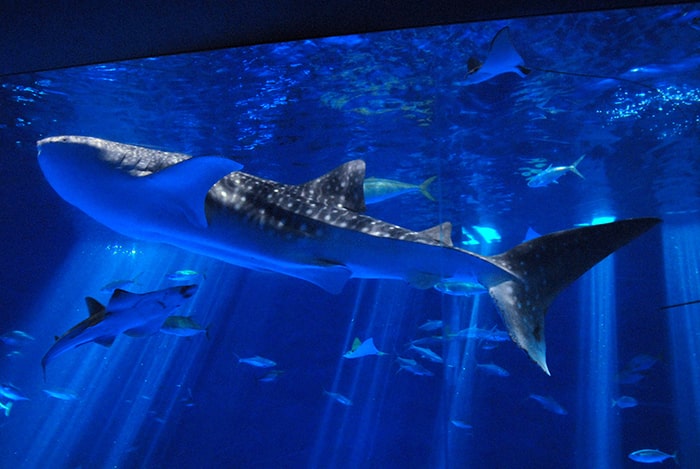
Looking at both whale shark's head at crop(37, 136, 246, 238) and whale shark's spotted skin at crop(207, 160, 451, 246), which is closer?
whale shark's head at crop(37, 136, 246, 238)

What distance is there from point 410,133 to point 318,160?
3256 mm

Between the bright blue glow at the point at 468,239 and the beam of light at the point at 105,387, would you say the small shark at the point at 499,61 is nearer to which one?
the beam of light at the point at 105,387

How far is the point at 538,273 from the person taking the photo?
3.53 metres

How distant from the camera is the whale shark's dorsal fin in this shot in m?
4.08

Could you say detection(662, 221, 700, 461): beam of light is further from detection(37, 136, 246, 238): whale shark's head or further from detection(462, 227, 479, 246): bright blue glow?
detection(37, 136, 246, 238): whale shark's head

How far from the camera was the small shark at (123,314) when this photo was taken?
4.48 m

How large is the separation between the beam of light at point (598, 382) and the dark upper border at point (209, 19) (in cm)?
1664

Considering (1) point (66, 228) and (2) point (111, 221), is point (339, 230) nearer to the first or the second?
(2) point (111, 221)

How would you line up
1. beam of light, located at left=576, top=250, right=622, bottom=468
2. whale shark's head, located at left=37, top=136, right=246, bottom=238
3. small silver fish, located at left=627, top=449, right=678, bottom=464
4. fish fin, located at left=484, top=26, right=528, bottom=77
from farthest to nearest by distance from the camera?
1. beam of light, located at left=576, top=250, right=622, bottom=468
2. small silver fish, located at left=627, top=449, right=678, bottom=464
3. fish fin, located at left=484, top=26, right=528, bottom=77
4. whale shark's head, located at left=37, top=136, right=246, bottom=238

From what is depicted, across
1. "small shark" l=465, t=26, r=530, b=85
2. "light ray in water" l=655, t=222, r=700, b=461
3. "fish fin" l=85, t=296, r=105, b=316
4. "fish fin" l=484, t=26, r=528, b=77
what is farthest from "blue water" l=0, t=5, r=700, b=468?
"fish fin" l=85, t=296, r=105, b=316

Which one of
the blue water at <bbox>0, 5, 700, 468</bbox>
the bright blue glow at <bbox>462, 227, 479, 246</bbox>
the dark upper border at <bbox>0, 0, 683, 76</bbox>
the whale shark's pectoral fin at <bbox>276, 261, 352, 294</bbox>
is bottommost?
the whale shark's pectoral fin at <bbox>276, 261, 352, 294</bbox>

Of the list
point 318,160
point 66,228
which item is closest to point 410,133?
point 318,160

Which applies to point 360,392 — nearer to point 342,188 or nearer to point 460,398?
point 460,398

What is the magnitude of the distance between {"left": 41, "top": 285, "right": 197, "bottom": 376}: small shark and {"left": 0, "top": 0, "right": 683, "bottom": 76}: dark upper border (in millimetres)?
2465
